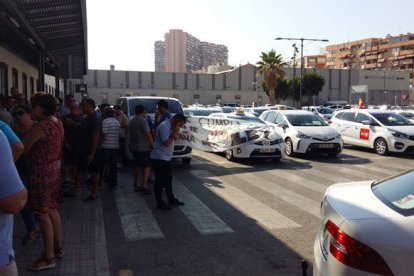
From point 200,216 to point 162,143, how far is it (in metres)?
1.36

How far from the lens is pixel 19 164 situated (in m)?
5.57

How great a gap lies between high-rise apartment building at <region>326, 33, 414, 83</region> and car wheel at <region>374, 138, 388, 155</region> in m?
124

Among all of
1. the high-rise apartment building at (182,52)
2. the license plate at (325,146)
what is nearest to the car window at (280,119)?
the license plate at (325,146)

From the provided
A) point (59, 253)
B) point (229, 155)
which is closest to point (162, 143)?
point (59, 253)

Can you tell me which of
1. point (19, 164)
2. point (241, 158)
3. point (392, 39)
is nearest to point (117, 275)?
point (19, 164)

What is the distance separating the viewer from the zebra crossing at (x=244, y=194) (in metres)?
6.40

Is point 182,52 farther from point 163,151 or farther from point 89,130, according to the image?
point 163,151

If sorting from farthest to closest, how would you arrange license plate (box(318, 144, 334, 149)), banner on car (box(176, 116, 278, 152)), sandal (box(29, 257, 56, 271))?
1. license plate (box(318, 144, 334, 149))
2. banner on car (box(176, 116, 278, 152))
3. sandal (box(29, 257, 56, 271))

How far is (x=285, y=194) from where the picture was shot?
859 centimetres

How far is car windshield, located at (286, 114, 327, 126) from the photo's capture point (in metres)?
15.2

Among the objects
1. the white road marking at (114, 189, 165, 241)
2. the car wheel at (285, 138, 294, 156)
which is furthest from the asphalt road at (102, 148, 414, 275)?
the car wheel at (285, 138, 294, 156)

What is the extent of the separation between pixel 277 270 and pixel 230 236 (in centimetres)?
126

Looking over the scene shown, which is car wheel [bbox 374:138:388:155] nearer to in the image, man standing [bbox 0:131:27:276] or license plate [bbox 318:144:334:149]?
license plate [bbox 318:144:334:149]

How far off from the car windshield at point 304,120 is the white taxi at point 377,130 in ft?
5.74
